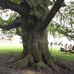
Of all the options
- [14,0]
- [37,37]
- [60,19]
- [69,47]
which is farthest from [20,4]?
[69,47]

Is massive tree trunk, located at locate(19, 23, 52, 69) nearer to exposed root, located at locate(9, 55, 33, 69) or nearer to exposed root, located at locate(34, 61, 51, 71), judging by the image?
exposed root, located at locate(9, 55, 33, 69)

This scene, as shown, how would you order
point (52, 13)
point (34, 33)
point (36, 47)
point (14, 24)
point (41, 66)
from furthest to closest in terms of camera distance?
point (14, 24) < point (34, 33) < point (36, 47) < point (41, 66) < point (52, 13)

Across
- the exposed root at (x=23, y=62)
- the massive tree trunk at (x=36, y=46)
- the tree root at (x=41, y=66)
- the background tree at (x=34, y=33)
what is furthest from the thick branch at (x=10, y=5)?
the tree root at (x=41, y=66)

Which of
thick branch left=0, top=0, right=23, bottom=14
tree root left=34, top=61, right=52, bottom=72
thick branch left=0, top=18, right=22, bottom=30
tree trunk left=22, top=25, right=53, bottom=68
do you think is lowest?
tree root left=34, top=61, right=52, bottom=72

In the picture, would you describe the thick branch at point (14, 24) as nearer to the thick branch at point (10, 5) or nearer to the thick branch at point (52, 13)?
the thick branch at point (10, 5)

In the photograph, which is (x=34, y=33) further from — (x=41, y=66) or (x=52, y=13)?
(x=52, y=13)

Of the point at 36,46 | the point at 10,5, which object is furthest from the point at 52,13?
the point at 36,46

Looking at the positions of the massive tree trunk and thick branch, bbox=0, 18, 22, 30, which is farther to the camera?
thick branch, bbox=0, 18, 22, 30

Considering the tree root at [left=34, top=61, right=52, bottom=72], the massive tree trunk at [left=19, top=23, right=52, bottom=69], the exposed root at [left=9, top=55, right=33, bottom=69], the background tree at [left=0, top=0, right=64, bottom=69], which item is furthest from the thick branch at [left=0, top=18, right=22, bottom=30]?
the tree root at [left=34, top=61, right=52, bottom=72]

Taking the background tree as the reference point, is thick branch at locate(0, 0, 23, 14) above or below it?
above

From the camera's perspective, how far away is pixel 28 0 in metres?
16.4

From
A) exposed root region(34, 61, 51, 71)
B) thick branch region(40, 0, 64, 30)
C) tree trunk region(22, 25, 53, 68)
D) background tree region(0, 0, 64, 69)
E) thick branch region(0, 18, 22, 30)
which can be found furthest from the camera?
thick branch region(0, 18, 22, 30)

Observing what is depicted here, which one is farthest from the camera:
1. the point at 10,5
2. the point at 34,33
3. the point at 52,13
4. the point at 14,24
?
the point at 14,24

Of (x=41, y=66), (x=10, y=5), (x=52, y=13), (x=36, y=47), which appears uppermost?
Answer: (x=10, y=5)
